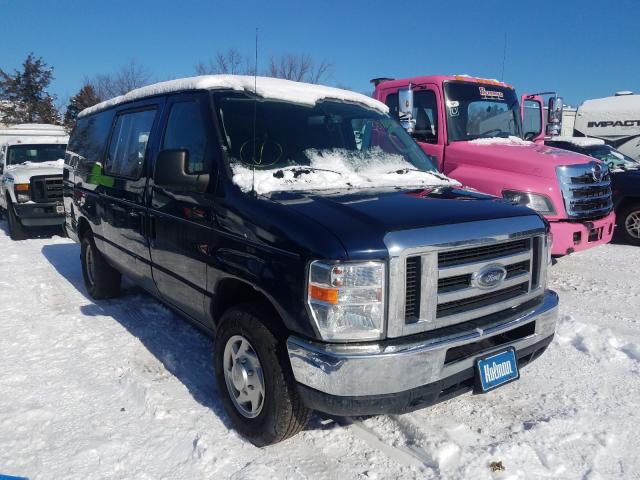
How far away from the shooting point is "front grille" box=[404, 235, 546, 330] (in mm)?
2447

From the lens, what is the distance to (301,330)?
2461 millimetres

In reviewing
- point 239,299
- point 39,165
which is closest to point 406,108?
point 239,299

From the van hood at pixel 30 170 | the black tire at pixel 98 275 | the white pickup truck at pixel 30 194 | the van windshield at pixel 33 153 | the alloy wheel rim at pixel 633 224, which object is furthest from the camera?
the van windshield at pixel 33 153

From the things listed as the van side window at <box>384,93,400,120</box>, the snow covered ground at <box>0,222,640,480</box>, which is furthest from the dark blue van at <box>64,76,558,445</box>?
the van side window at <box>384,93,400,120</box>

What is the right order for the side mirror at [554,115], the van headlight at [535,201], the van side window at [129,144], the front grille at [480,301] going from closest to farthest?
1. the front grille at [480,301]
2. the van side window at [129,144]
3. the van headlight at [535,201]
4. the side mirror at [554,115]

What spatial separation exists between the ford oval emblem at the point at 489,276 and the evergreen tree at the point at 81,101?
35.7 metres

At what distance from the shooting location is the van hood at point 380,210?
238cm

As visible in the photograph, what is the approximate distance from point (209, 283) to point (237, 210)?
602mm

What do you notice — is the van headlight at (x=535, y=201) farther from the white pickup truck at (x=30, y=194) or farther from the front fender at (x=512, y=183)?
the white pickup truck at (x=30, y=194)

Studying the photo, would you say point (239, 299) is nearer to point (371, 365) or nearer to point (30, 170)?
point (371, 365)

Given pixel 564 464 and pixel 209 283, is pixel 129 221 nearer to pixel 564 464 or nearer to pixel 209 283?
pixel 209 283

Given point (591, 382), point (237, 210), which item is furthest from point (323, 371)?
point (591, 382)

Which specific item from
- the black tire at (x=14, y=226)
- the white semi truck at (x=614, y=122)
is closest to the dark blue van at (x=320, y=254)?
the black tire at (x=14, y=226)

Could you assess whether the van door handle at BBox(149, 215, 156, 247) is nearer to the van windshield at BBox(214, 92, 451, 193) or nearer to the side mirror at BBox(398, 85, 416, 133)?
the van windshield at BBox(214, 92, 451, 193)
